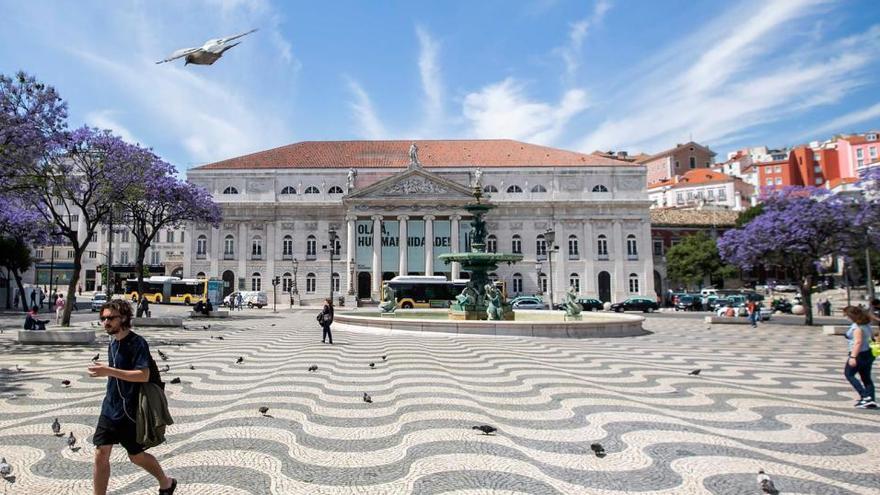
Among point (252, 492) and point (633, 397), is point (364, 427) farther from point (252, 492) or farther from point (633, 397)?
point (633, 397)

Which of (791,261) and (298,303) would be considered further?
(298,303)

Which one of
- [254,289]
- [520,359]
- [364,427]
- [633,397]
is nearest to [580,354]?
[520,359]

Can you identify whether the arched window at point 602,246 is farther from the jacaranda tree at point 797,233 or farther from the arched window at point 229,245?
the arched window at point 229,245

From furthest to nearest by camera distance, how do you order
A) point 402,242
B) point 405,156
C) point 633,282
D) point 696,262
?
point 405,156
point 633,282
point 696,262
point 402,242

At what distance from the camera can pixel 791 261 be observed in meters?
23.1

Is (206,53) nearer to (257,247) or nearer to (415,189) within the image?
(415,189)

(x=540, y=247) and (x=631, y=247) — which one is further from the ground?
(x=540, y=247)

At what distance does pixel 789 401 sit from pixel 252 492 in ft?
23.2

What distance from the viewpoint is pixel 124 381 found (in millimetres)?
3459

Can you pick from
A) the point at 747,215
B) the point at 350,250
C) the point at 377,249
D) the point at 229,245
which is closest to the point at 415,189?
the point at 377,249

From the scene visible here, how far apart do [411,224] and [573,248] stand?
53.7 ft

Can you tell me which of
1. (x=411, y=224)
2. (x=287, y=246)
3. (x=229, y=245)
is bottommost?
(x=287, y=246)

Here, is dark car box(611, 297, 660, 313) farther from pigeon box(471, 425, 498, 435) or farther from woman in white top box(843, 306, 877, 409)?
pigeon box(471, 425, 498, 435)

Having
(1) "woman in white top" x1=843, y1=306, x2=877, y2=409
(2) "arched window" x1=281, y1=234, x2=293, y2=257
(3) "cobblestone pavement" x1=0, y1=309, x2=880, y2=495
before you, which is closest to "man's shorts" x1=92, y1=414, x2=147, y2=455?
(3) "cobblestone pavement" x1=0, y1=309, x2=880, y2=495
